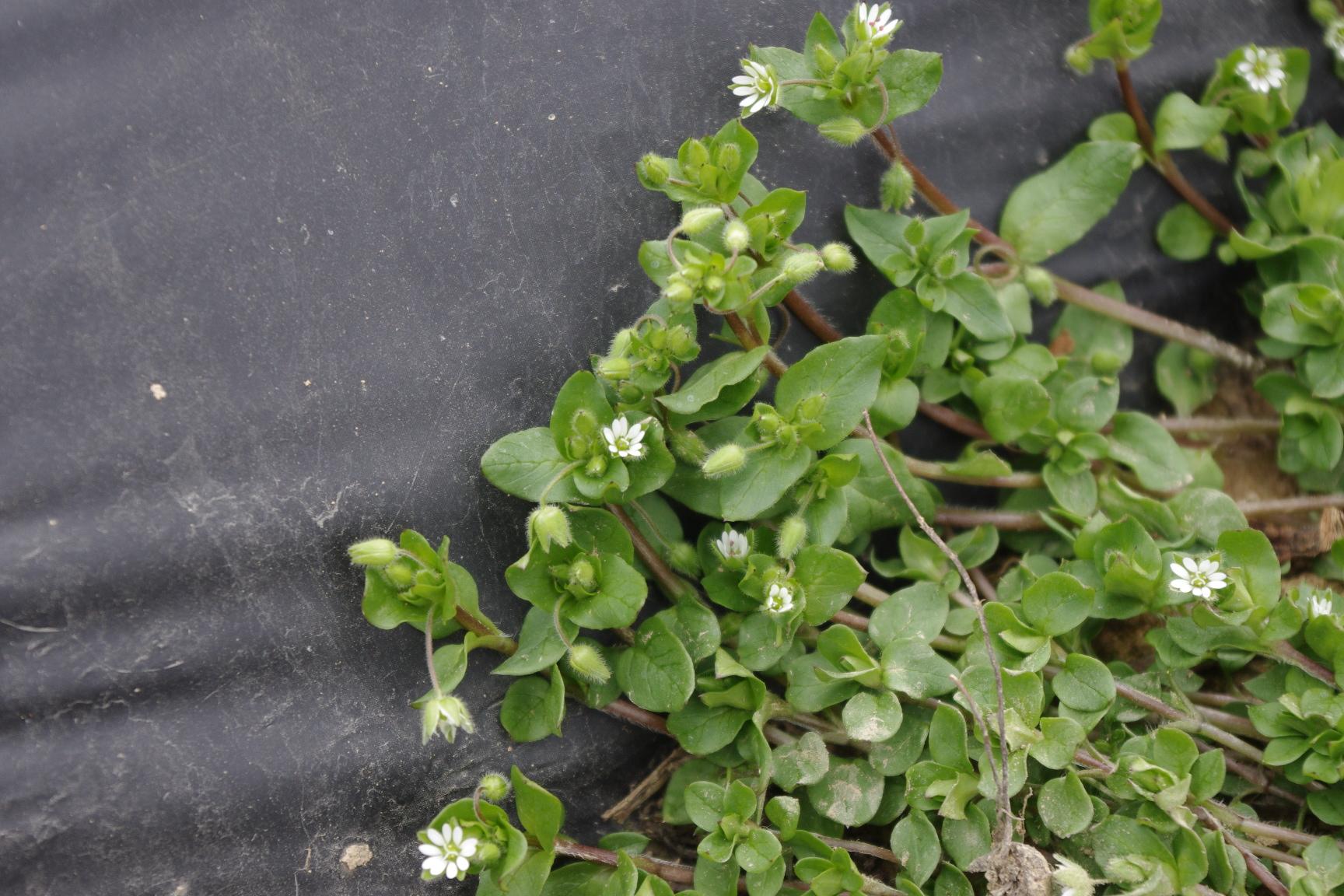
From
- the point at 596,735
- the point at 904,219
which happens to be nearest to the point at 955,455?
the point at 904,219

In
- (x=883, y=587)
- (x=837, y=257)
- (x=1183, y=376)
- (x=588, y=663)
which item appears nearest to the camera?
(x=588, y=663)

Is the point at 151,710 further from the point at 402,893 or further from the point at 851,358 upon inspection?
the point at 851,358

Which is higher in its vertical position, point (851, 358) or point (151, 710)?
point (851, 358)

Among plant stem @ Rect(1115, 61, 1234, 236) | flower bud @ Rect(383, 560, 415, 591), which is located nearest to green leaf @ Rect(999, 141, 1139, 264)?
plant stem @ Rect(1115, 61, 1234, 236)

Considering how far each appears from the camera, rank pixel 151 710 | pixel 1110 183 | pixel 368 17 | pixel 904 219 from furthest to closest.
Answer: pixel 1110 183 < pixel 904 219 < pixel 368 17 < pixel 151 710

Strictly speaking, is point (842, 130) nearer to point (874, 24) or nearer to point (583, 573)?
point (874, 24)

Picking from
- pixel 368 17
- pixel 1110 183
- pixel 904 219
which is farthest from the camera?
pixel 1110 183

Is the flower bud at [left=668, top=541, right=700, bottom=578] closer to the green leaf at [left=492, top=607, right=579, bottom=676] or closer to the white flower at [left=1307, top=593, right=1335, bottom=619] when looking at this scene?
the green leaf at [left=492, top=607, right=579, bottom=676]

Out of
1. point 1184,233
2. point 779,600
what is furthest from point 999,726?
point 1184,233
